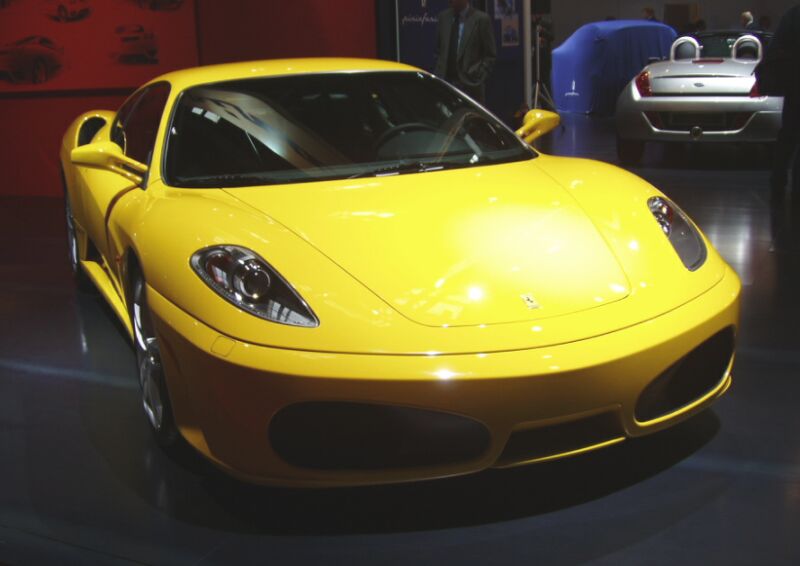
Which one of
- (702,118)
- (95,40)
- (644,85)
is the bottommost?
(702,118)

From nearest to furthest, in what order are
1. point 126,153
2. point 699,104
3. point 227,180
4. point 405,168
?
point 227,180, point 405,168, point 126,153, point 699,104

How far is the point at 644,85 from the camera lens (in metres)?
8.16

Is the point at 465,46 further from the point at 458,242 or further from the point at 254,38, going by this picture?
the point at 458,242

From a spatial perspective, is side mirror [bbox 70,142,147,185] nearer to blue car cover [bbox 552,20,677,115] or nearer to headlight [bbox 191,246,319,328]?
headlight [bbox 191,246,319,328]

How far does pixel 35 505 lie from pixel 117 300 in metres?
1.11

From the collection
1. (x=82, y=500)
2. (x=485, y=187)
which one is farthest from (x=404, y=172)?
(x=82, y=500)

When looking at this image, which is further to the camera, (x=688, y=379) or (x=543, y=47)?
(x=543, y=47)

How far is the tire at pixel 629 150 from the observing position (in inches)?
337

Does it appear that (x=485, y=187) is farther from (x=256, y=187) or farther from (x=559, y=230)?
(x=256, y=187)

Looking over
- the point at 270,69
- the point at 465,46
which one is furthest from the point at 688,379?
the point at 465,46

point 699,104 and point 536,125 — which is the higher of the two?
point 536,125

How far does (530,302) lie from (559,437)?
1.06 ft

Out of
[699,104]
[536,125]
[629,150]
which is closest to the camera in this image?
A: [536,125]

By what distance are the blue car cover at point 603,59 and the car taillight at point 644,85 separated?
6.08m
